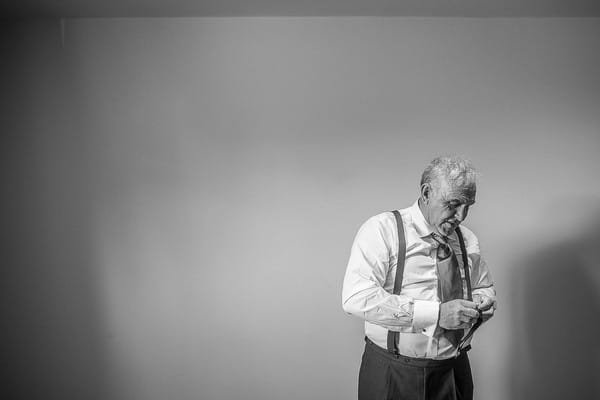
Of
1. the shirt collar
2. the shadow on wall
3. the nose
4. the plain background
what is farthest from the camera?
the shadow on wall

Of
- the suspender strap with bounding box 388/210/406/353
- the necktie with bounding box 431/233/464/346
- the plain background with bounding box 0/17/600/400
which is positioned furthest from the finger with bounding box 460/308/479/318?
the plain background with bounding box 0/17/600/400

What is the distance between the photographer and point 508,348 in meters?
2.54

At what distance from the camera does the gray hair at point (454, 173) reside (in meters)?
1.64

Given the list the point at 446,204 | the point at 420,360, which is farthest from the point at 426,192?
the point at 420,360

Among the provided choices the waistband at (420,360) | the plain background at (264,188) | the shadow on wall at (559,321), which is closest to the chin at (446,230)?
the waistband at (420,360)

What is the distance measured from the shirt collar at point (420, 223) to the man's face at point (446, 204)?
0.9 inches

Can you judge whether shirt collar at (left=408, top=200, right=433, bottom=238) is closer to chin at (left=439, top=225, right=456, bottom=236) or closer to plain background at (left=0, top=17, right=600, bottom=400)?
chin at (left=439, top=225, right=456, bottom=236)

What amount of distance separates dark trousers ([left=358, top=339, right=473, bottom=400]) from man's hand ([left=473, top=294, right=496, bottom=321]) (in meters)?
0.22

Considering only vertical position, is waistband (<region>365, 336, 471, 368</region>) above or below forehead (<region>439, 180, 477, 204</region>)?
below

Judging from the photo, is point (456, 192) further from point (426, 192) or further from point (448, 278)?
point (448, 278)

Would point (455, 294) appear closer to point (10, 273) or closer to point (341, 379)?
point (341, 379)

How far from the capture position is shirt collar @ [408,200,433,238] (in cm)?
179

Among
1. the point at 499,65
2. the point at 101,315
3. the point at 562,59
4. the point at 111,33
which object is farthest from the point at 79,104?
the point at 562,59

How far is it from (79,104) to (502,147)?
8.04 ft
